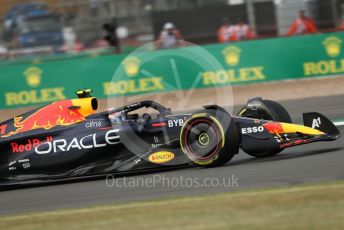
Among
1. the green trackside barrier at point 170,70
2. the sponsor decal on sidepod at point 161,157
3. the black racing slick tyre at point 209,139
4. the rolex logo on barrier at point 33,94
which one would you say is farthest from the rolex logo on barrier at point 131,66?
the black racing slick tyre at point 209,139

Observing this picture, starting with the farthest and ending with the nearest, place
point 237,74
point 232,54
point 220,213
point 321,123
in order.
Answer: point 232,54
point 237,74
point 321,123
point 220,213

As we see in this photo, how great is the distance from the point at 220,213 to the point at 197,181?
6.29 feet

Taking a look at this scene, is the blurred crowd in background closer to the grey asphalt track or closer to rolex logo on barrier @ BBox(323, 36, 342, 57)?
rolex logo on barrier @ BBox(323, 36, 342, 57)

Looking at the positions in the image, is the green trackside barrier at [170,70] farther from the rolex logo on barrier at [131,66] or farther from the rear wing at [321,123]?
the rear wing at [321,123]

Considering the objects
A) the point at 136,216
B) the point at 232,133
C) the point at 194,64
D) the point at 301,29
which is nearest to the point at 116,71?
the point at 194,64

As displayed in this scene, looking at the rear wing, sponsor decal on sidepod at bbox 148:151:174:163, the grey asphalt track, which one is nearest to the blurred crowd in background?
the grey asphalt track

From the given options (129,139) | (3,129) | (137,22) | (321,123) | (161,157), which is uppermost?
(137,22)

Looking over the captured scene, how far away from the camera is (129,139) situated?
8734 mm

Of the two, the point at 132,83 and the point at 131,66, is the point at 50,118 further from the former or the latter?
the point at 131,66

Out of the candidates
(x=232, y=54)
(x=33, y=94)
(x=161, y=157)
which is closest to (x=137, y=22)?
(x=232, y=54)

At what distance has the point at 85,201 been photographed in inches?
299

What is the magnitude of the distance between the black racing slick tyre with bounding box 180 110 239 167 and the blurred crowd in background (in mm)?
9920

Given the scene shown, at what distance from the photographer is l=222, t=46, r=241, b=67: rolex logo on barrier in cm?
1750

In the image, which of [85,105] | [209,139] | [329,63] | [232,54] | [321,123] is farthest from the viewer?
[232,54]
